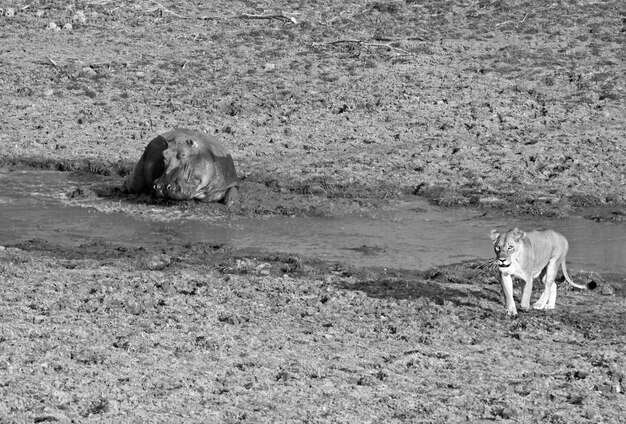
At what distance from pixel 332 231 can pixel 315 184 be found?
2.02 meters

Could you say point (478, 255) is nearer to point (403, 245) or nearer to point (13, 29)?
point (403, 245)

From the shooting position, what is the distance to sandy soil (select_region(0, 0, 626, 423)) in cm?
943

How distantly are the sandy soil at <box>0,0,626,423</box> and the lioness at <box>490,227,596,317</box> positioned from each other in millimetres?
237

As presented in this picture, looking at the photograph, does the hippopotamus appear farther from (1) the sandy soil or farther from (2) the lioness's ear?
(2) the lioness's ear

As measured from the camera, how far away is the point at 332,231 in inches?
613

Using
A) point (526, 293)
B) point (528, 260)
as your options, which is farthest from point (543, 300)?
point (528, 260)

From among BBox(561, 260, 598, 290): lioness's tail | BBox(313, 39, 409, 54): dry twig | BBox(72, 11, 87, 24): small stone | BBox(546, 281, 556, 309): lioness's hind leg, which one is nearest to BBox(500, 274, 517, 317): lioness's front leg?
BBox(546, 281, 556, 309): lioness's hind leg

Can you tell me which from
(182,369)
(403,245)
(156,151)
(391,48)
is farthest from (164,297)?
(391,48)

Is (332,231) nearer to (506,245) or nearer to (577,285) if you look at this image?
(577,285)

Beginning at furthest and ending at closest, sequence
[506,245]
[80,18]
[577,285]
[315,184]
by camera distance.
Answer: [80,18]
[315,184]
[577,285]
[506,245]

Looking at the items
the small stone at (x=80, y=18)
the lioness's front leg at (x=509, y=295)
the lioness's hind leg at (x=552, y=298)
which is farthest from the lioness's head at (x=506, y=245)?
the small stone at (x=80, y=18)

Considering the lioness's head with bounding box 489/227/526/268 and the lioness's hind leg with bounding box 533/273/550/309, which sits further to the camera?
the lioness's hind leg with bounding box 533/273/550/309

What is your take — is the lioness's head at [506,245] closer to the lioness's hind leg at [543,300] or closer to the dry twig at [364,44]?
the lioness's hind leg at [543,300]

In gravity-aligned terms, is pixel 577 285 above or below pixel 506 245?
below
